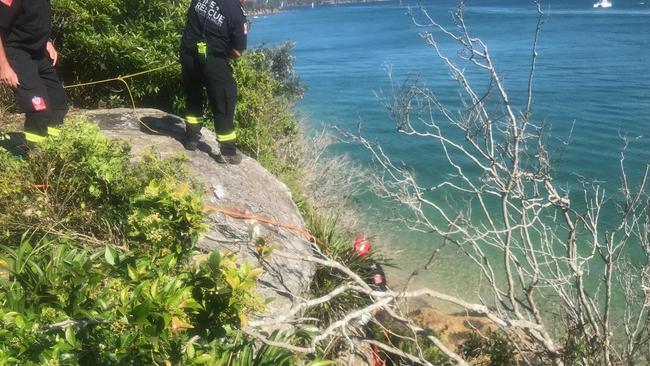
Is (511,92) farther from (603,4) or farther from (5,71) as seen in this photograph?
(603,4)

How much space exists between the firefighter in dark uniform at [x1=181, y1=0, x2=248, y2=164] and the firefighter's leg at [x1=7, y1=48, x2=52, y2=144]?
1323 mm

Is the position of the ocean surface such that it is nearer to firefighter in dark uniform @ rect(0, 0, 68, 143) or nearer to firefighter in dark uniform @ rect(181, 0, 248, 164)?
firefighter in dark uniform @ rect(181, 0, 248, 164)

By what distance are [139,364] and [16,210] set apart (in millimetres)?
2062

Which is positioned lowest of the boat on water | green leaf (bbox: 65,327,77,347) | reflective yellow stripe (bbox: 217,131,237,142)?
the boat on water

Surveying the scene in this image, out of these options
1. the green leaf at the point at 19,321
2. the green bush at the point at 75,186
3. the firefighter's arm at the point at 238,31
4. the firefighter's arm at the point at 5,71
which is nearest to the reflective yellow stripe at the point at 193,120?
the firefighter's arm at the point at 238,31

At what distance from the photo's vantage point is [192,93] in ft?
17.8

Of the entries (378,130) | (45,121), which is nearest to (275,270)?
(45,121)

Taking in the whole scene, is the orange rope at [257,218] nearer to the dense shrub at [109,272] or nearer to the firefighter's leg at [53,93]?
the dense shrub at [109,272]

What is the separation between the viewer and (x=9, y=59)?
4262 millimetres

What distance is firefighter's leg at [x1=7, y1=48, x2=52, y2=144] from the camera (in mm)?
4273

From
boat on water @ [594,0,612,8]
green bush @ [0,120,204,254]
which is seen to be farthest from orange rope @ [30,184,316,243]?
boat on water @ [594,0,612,8]

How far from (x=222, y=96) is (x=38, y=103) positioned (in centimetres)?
162

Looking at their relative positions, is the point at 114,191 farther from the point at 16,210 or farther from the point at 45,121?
the point at 45,121

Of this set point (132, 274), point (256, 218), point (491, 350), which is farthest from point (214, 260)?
point (491, 350)
